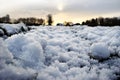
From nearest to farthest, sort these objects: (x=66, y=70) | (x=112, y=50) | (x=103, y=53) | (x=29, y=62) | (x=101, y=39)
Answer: (x=29, y=62) < (x=66, y=70) < (x=103, y=53) < (x=112, y=50) < (x=101, y=39)

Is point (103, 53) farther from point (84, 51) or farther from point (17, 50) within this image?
point (17, 50)

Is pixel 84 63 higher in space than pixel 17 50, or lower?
lower

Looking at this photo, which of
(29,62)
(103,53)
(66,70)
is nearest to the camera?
(29,62)

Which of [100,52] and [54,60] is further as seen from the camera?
[100,52]

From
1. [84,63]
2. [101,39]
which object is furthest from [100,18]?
[84,63]

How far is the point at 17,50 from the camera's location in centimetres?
496

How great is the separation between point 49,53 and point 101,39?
299 cm

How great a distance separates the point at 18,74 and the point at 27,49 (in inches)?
48.4

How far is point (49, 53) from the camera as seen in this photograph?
18.3ft

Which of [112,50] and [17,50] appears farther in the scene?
[112,50]

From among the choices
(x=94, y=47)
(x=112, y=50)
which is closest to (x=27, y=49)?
(x=94, y=47)

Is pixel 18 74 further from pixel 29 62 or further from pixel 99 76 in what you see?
pixel 99 76

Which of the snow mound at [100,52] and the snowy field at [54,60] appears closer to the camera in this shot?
the snowy field at [54,60]

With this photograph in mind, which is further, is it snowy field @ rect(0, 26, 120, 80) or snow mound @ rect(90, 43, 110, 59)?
snow mound @ rect(90, 43, 110, 59)
